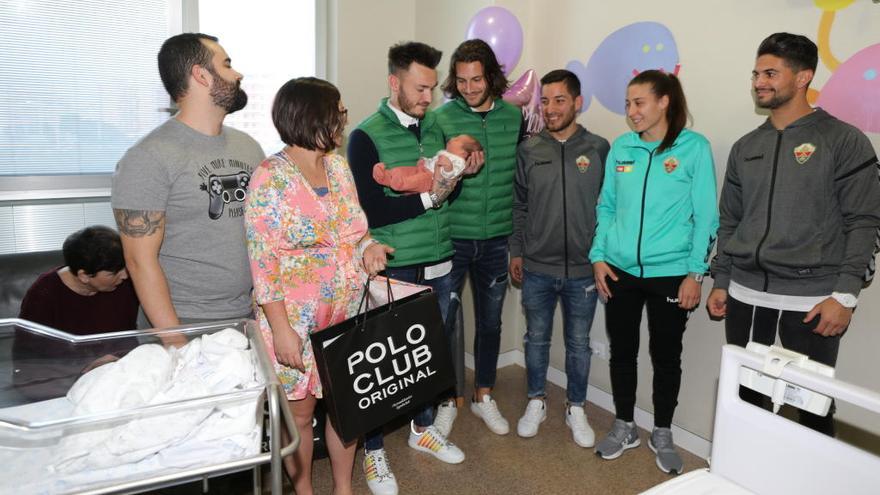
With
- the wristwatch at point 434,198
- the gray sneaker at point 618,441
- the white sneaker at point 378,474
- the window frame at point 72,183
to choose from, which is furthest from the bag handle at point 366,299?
the window frame at point 72,183

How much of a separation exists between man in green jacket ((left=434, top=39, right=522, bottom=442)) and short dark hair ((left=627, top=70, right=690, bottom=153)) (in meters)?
0.58

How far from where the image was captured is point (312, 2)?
3.23 metres

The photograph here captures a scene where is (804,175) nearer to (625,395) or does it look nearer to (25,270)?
(625,395)

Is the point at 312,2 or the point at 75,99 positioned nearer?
the point at 75,99

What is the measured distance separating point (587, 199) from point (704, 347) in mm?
778

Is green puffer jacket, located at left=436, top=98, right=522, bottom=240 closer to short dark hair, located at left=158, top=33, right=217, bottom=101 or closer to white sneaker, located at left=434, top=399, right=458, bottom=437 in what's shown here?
→ white sneaker, located at left=434, top=399, right=458, bottom=437

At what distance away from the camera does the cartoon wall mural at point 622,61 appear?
8.14ft

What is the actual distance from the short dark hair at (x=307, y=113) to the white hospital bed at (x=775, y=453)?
1.14m

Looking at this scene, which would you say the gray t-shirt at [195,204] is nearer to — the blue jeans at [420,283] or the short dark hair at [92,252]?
the short dark hair at [92,252]

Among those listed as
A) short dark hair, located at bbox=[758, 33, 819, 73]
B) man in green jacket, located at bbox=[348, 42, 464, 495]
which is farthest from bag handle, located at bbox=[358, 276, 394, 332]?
short dark hair, located at bbox=[758, 33, 819, 73]

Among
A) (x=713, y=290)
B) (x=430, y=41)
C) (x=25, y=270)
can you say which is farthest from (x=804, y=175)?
(x=25, y=270)

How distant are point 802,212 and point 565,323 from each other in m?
1.05

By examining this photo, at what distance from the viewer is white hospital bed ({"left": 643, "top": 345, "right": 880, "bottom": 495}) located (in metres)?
1.05

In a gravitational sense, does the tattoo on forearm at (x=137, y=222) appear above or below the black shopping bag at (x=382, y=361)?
above
